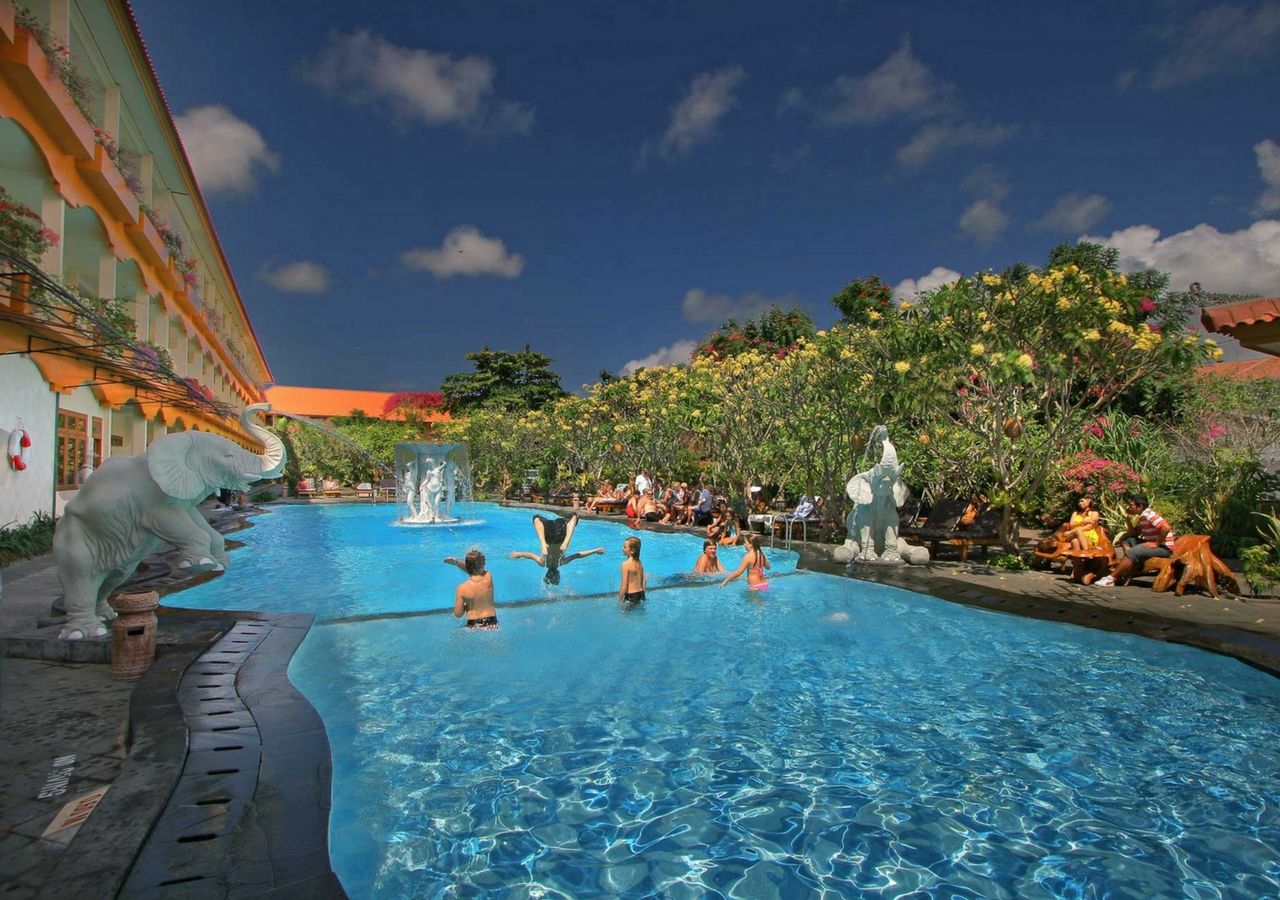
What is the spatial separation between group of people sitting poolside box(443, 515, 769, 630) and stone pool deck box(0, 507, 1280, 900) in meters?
1.54

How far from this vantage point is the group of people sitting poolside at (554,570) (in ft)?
24.5

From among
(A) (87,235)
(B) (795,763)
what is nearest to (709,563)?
(B) (795,763)

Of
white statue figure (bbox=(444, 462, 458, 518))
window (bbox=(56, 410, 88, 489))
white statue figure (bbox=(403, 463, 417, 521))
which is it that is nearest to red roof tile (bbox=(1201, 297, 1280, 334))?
window (bbox=(56, 410, 88, 489))

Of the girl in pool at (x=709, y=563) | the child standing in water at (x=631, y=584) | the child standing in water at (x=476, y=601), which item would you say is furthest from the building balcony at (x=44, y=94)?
the girl in pool at (x=709, y=563)

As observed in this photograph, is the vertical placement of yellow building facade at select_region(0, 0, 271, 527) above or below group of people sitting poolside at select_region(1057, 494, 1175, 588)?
above

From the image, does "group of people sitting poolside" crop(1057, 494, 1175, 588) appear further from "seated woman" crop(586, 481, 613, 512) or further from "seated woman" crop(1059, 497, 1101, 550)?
"seated woman" crop(586, 481, 613, 512)

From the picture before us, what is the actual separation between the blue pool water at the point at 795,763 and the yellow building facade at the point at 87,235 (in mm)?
4006

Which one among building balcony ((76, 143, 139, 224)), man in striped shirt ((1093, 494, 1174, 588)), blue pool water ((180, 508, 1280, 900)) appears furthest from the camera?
building balcony ((76, 143, 139, 224))

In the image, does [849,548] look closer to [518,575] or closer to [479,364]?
[518,575]

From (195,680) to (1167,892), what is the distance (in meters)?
5.57

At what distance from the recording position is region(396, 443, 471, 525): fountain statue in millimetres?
21719

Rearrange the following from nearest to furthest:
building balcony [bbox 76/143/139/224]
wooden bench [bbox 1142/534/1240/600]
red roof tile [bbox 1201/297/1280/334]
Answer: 1. red roof tile [bbox 1201/297/1280/334]
2. wooden bench [bbox 1142/534/1240/600]
3. building balcony [bbox 76/143/139/224]

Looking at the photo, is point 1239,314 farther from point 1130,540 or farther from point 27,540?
point 27,540

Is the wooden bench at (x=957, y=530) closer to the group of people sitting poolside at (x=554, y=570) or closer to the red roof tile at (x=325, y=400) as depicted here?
the group of people sitting poolside at (x=554, y=570)
